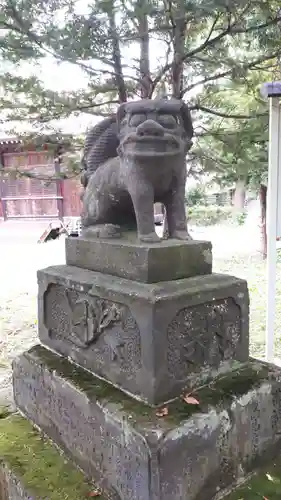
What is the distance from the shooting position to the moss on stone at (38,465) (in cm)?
121

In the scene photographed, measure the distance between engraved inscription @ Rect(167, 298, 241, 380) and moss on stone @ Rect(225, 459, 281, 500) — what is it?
374 mm

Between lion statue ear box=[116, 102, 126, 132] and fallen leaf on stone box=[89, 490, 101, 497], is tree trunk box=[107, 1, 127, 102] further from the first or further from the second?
fallen leaf on stone box=[89, 490, 101, 497]

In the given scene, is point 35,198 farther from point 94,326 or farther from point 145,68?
point 94,326

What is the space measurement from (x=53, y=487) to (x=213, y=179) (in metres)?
3.20

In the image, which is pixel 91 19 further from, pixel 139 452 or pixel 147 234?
pixel 139 452

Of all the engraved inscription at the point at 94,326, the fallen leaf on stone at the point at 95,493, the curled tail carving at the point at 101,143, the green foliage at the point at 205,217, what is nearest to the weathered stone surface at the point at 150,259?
the engraved inscription at the point at 94,326

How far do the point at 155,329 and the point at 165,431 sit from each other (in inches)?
10.6

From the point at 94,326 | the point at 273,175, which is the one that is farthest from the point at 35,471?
the point at 273,175

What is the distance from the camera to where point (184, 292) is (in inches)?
47.0

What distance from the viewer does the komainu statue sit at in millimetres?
1233

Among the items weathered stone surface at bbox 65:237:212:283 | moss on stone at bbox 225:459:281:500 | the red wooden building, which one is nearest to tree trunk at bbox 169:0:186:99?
weathered stone surface at bbox 65:237:212:283

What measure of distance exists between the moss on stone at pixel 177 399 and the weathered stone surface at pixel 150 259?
368 millimetres

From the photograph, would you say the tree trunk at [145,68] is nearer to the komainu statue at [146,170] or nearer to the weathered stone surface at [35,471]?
the komainu statue at [146,170]

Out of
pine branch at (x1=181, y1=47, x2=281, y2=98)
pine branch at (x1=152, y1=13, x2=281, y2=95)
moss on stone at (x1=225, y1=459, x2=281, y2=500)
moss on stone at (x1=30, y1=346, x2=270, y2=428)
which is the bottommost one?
moss on stone at (x1=225, y1=459, x2=281, y2=500)
